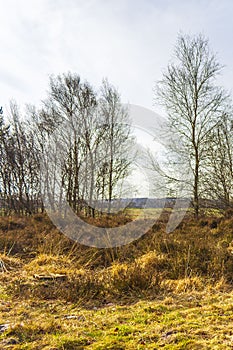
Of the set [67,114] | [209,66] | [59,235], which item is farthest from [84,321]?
[67,114]

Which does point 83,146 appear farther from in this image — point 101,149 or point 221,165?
point 221,165

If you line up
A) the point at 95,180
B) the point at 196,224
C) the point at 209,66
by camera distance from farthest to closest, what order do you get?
1. the point at 95,180
2. the point at 209,66
3. the point at 196,224

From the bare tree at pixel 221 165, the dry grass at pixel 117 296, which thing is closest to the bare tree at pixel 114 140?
the bare tree at pixel 221 165

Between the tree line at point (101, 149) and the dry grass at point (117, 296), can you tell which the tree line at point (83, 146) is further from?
the dry grass at point (117, 296)

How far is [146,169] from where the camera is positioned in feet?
51.3

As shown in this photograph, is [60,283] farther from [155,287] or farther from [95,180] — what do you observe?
[95,180]

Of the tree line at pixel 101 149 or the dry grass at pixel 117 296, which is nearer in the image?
the dry grass at pixel 117 296

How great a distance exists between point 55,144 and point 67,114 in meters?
2.07

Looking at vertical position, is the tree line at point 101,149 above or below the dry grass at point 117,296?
above

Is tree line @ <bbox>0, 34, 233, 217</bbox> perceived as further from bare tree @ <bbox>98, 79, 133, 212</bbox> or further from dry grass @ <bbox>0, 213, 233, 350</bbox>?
dry grass @ <bbox>0, 213, 233, 350</bbox>

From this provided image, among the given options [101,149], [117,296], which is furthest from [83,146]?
[117,296]

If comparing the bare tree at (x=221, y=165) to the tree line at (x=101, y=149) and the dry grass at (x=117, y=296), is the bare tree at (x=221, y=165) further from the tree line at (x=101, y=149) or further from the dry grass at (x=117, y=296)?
the dry grass at (x=117, y=296)

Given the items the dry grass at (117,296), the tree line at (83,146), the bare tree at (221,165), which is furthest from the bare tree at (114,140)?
the dry grass at (117,296)

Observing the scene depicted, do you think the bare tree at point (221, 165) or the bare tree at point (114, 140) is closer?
the bare tree at point (221, 165)
